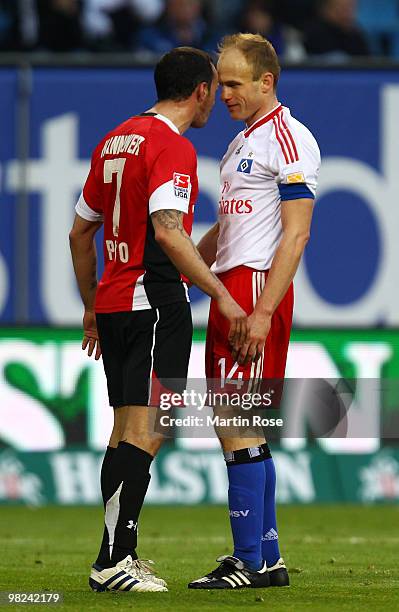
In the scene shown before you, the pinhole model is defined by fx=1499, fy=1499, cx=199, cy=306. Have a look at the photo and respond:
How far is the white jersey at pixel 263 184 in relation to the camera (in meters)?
6.31

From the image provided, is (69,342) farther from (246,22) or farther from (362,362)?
(246,22)

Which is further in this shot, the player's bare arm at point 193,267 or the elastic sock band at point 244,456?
the elastic sock band at point 244,456

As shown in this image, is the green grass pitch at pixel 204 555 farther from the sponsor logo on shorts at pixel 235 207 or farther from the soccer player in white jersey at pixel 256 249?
the sponsor logo on shorts at pixel 235 207

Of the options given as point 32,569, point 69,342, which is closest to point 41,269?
point 69,342

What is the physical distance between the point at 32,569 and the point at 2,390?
14.3 ft

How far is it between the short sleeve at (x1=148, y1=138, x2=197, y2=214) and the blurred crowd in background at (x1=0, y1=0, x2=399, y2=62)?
8609mm

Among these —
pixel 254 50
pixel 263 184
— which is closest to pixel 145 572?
pixel 263 184

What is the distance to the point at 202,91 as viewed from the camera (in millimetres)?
6461

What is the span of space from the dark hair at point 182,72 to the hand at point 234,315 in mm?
955

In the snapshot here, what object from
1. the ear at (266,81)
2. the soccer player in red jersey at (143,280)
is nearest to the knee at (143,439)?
the soccer player in red jersey at (143,280)

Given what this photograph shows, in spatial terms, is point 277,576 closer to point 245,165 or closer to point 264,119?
point 245,165

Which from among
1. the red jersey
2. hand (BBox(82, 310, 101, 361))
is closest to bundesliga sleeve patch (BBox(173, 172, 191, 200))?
the red jersey

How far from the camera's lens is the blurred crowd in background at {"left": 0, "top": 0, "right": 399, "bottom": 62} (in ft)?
49.1

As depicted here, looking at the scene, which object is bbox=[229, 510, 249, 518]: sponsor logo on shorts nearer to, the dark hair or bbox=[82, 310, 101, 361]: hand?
bbox=[82, 310, 101, 361]: hand
